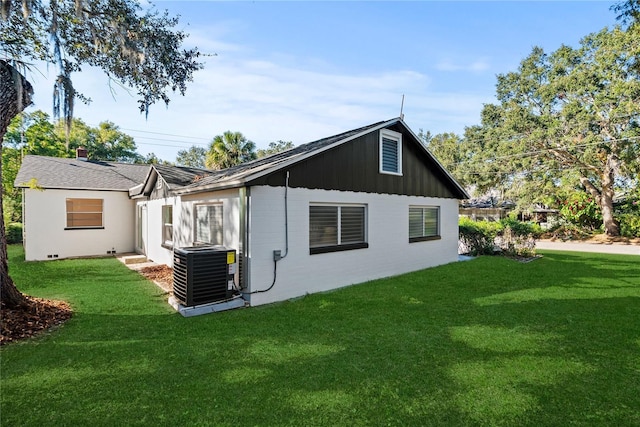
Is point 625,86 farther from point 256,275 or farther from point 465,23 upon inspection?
point 256,275

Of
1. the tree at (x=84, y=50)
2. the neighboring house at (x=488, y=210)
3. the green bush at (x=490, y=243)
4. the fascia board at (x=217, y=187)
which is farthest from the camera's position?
the neighboring house at (x=488, y=210)

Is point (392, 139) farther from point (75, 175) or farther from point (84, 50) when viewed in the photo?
point (75, 175)

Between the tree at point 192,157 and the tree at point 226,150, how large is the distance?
130ft

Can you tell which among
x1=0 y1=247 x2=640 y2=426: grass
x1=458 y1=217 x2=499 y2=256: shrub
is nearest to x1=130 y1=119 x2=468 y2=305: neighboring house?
x1=0 y1=247 x2=640 y2=426: grass

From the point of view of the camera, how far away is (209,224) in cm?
812

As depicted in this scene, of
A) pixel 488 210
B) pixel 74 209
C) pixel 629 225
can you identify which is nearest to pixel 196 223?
pixel 74 209

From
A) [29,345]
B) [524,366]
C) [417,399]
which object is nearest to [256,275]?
[29,345]

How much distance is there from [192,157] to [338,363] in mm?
60718

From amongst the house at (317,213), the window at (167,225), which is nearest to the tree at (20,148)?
the house at (317,213)

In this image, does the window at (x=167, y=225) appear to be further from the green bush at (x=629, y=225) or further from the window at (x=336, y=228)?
the green bush at (x=629, y=225)

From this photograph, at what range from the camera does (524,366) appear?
12.7 feet

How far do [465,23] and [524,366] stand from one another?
915 cm

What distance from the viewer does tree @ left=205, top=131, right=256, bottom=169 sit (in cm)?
2105

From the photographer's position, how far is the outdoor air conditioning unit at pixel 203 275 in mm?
5969
